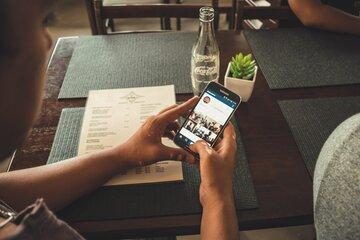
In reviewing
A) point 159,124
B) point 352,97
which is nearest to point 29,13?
point 159,124

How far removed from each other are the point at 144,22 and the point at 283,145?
243 centimetres

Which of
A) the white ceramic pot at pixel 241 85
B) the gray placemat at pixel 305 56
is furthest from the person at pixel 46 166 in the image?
the gray placemat at pixel 305 56

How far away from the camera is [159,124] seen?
744 mm

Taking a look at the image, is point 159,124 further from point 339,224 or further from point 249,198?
point 339,224

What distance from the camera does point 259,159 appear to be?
0.75 meters

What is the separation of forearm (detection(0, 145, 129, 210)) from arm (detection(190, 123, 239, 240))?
17cm

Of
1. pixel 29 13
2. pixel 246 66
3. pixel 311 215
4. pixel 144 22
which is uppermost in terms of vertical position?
pixel 29 13

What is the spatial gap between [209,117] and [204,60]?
0.81ft

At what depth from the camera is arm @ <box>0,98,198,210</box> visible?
664 mm

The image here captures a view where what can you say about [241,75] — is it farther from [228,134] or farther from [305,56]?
[305,56]

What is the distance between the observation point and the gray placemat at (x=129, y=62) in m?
0.95

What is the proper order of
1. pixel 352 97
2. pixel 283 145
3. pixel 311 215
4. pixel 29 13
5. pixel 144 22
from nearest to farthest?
pixel 29 13 < pixel 311 215 < pixel 283 145 < pixel 352 97 < pixel 144 22

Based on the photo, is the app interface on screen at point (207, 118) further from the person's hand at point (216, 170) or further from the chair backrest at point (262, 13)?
the chair backrest at point (262, 13)

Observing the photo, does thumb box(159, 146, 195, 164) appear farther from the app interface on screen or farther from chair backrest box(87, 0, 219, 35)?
chair backrest box(87, 0, 219, 35)
